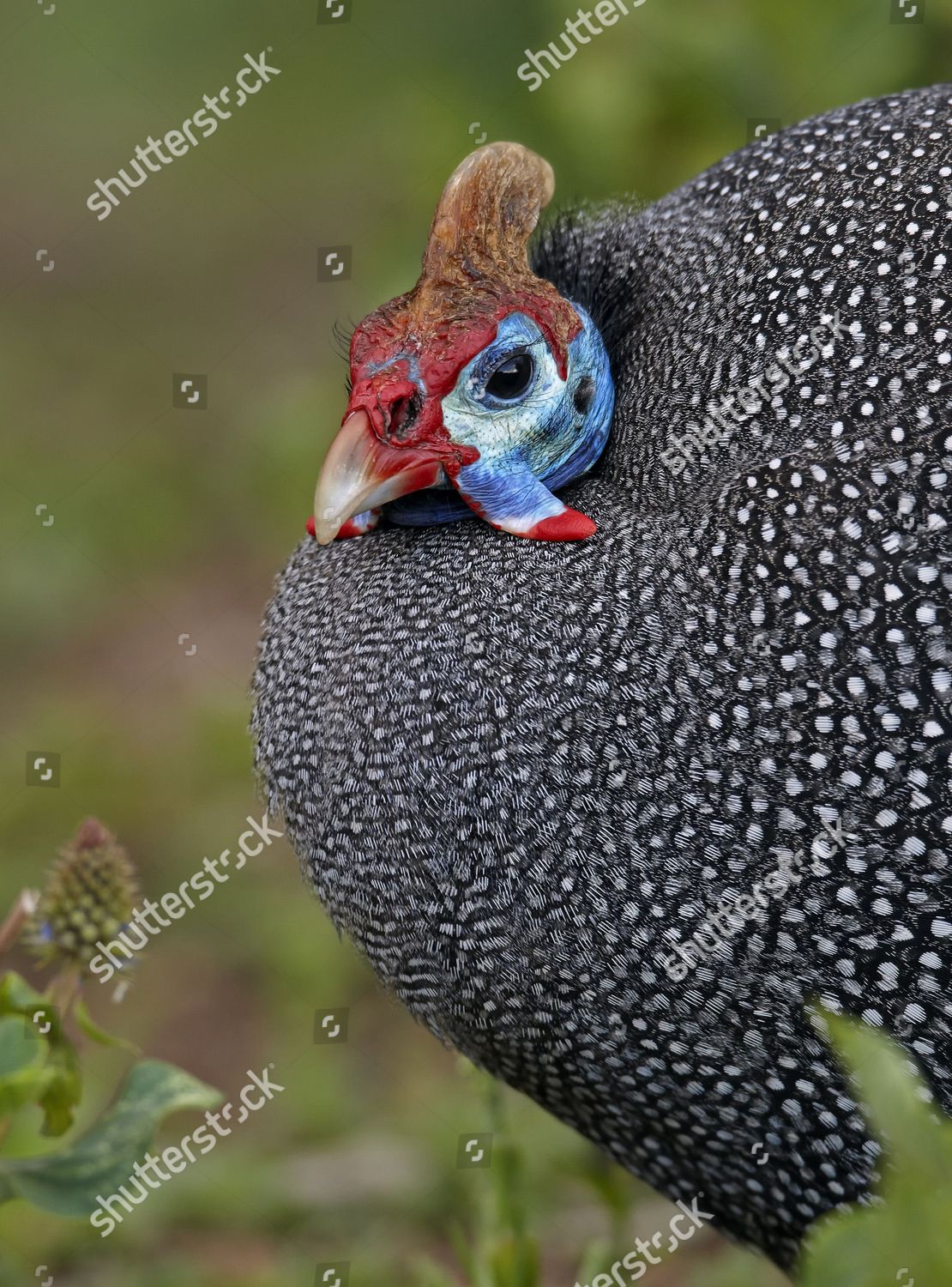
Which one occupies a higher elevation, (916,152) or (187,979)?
(916,152)

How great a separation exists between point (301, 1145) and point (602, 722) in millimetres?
1868

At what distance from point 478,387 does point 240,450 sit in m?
3.79

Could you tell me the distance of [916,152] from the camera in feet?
6.81

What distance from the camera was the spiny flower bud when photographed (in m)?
2.15

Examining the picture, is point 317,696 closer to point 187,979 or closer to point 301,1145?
point 301,1145

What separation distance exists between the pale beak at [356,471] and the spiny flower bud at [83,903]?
60 centimetres

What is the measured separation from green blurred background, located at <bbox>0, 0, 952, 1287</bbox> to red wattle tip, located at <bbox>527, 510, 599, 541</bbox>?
0.99 metres

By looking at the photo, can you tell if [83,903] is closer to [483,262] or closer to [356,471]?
[356,471]

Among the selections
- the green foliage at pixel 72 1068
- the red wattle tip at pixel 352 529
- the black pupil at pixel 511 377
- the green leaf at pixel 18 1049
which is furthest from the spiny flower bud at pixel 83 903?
the black pupil at pixel 511 377

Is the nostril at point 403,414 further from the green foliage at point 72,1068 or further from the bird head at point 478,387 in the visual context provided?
the green foliage at point 72,1068

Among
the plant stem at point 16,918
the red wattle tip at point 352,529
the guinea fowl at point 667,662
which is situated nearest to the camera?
the guinea fowl at point 667,662

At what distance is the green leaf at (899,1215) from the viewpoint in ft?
3.73

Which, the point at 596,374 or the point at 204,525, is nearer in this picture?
the point at 596,374

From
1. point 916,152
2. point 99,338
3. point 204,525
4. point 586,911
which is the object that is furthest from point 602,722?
point 99,338
